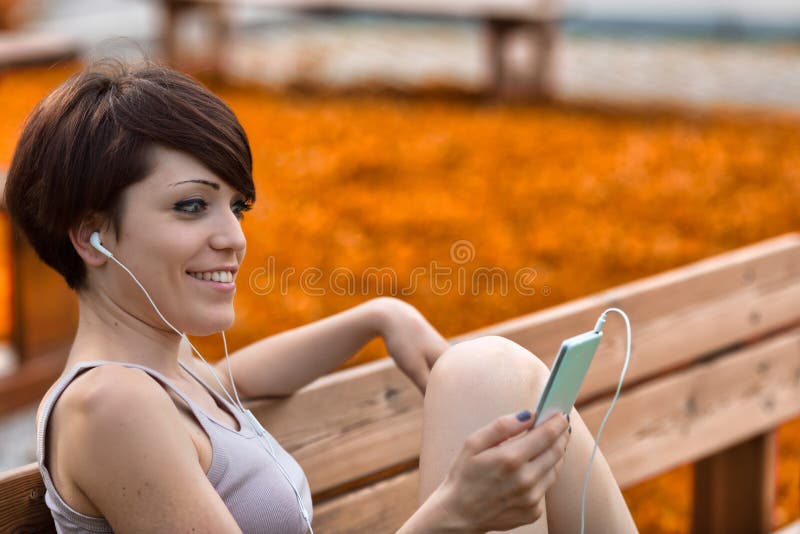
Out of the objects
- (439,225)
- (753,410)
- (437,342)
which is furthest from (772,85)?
(437,342)

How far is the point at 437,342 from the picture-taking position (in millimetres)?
2090

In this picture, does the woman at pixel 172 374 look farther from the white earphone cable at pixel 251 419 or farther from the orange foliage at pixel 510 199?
the orange foliage at pixel 510 199

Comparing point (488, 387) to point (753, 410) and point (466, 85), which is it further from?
point (466, 85)

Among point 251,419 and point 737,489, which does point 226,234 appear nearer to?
point 251,419

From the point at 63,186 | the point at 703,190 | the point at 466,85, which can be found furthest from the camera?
the point at 466,85

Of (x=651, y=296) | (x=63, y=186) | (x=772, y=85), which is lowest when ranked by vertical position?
(x=772, y=85)

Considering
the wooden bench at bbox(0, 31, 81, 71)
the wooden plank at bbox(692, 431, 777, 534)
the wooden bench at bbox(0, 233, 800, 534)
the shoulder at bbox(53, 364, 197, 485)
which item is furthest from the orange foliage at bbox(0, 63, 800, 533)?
the shoulder at bbox(53, 364, 197, 485)

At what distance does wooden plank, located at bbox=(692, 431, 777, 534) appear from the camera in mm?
3014

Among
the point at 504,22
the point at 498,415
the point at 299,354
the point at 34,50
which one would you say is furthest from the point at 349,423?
the point at 504,22

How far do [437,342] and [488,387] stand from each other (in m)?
0.34

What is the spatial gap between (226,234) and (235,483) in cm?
37

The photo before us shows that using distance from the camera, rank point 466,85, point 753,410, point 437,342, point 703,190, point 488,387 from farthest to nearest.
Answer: point 466,85
point 703,190
point 753,410
point 437,342
point 488,387

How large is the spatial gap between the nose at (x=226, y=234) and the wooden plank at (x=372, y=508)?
0.60 metres

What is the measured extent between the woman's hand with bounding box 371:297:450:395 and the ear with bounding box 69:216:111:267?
63 centimetres
